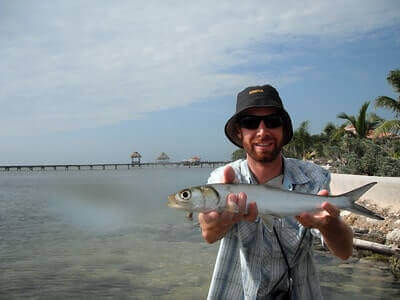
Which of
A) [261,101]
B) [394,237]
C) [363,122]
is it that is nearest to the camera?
[261,101]

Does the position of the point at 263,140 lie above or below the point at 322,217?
above

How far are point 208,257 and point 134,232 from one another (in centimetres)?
736

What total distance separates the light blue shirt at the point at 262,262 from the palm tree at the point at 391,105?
22.2 meters

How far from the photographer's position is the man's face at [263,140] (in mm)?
3270

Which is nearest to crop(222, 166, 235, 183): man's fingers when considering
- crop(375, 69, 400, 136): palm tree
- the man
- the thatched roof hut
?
the man

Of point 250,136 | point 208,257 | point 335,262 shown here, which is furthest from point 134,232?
point 250,136

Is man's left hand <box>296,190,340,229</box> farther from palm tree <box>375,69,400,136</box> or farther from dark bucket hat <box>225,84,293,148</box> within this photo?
palm tree <box>375,69,400,136</box>

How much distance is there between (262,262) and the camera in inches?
122

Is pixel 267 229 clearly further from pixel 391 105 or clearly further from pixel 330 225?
pixel 391 105

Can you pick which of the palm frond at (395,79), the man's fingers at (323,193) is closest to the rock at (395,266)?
the man's fingers at (323,193)

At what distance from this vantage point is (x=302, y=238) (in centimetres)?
312

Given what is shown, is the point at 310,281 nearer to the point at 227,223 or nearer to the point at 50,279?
the point at 227,223

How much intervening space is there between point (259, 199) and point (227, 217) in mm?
328

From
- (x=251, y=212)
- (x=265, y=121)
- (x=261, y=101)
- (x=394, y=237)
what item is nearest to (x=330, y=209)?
(x=251, y=212)
